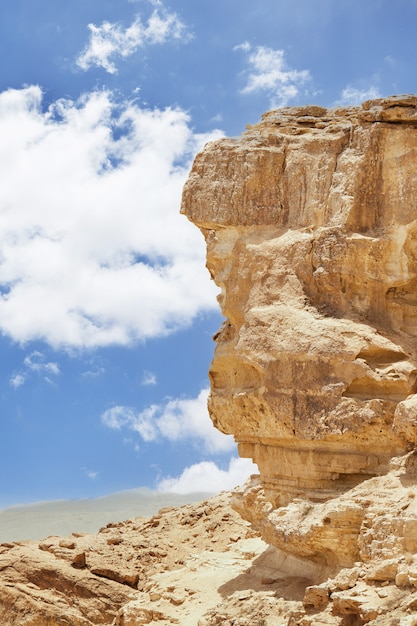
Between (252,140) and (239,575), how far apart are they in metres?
8.33

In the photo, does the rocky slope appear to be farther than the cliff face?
No

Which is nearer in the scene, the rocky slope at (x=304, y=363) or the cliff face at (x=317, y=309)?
the rocky slope at (x=304, y=363)

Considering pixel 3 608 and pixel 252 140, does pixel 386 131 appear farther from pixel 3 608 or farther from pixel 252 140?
pixel 3 608

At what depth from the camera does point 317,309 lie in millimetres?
14938

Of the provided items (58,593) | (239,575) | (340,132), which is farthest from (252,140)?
(58,593)

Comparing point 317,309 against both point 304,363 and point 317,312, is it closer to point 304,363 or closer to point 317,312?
point 317,312

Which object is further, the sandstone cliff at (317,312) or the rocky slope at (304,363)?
the sandstone cliff at (317,312)

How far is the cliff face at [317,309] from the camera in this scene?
13891 millimetres

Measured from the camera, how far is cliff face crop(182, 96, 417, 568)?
13891 mm

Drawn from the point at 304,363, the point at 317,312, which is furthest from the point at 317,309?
the point at 304,363

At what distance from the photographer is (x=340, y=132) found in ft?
52.6

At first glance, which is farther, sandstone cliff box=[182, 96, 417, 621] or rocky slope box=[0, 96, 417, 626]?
sandstone cliff box=[182, 96, 417, 621]

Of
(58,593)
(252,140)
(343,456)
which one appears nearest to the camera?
(343,456)

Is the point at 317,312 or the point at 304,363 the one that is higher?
the point at 317,312
